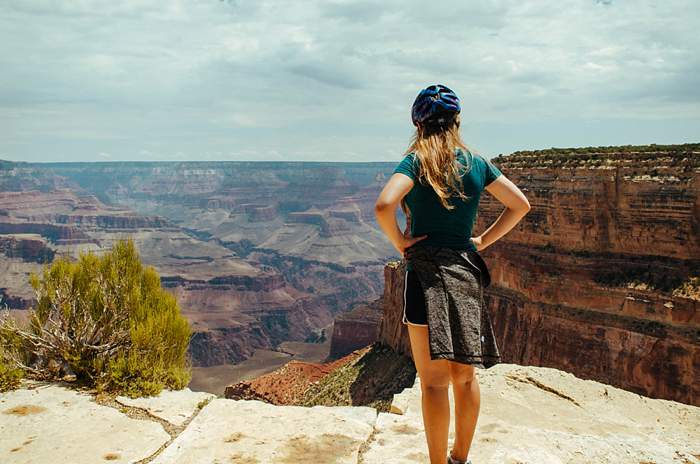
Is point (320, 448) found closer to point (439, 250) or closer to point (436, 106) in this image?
point (439, 250)

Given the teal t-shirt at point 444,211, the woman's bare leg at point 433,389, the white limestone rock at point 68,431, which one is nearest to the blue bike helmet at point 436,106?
the teal t-shirt at point 444,211

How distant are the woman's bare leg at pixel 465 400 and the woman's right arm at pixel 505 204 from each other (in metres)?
0.93

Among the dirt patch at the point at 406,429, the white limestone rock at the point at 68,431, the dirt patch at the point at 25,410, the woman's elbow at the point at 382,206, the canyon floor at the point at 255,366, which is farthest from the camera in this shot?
the canyon floor at the point at 255,366

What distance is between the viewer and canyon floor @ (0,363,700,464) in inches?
186

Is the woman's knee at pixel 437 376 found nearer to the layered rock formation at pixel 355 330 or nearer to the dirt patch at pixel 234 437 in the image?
the dirt patch at pixel 234 437

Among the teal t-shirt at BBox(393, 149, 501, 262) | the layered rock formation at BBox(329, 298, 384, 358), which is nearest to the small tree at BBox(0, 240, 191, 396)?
the teal t-shirt at BBox(393, 149, 501, 262)

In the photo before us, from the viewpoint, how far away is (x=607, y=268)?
26938 millimetres

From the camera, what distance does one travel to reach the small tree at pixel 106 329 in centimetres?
641

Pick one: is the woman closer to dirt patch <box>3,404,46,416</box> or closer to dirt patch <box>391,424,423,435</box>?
dirt patch <box>391,424,423,435</box>

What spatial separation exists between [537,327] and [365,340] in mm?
38095

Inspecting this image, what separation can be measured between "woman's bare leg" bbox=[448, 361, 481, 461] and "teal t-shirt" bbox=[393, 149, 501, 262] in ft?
3.01

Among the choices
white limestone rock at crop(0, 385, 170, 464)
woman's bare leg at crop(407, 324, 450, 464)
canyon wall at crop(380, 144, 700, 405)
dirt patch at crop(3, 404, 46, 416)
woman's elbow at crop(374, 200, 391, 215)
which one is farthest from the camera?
canyon wall at crop(380, 144, 700, 405)

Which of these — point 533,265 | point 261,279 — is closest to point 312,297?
point 261,279

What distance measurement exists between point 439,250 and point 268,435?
7.97 ft
